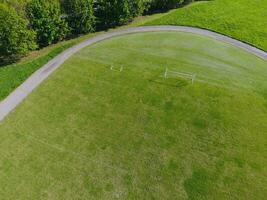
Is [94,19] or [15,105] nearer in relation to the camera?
[15,105]

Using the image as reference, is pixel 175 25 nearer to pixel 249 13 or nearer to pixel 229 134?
pixel 249 13

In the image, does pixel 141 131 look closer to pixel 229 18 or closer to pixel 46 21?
pixel 46 21

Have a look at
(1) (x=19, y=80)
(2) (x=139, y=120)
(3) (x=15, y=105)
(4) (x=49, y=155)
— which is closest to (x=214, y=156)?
(2) (x=139, y=120)

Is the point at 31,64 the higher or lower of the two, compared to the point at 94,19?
lower

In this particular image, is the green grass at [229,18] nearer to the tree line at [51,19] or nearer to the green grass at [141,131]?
the tree line at [51,19]

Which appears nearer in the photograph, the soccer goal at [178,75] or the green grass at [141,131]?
the green grass at [141,131]

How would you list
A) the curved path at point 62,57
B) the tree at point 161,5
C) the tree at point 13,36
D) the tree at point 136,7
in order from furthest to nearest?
the tree at point 161,5
the tree at point 136,7
the tree at point 13,36
the curved path at point 62,57

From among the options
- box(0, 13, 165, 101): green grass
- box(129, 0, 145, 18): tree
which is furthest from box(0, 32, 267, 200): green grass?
box(129, 0, 145, 18): tree

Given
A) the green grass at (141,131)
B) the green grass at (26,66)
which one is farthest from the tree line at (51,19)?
the green grass at (141,131)

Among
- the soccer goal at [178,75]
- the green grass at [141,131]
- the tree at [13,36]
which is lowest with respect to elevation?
the green grass at [141,131]
